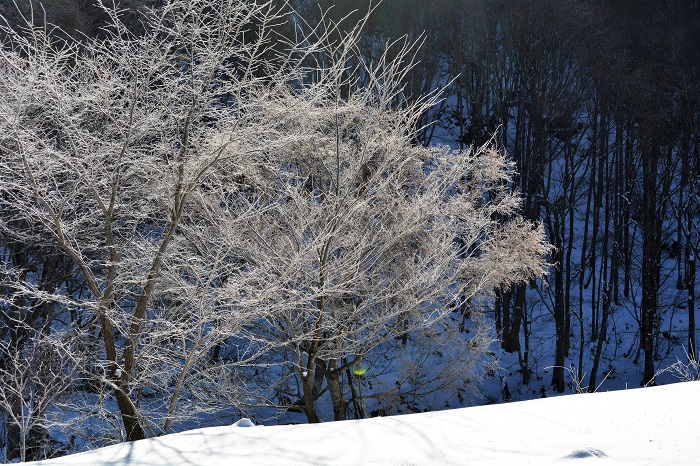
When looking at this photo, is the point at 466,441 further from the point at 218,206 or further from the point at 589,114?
the point at 589,114

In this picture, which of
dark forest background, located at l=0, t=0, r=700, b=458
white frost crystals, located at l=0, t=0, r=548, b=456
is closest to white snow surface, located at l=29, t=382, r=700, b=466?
white frost crystals, located at l=0, t=0, r=548, b=456

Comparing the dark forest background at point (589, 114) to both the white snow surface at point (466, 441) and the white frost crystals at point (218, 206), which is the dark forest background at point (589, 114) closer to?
the white frost crystals at point (218, 206)

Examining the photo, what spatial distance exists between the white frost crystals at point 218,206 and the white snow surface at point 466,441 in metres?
3.48

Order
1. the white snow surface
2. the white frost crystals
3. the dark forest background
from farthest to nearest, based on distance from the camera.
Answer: the dark forest background → the white frost crystals → the white snow surface

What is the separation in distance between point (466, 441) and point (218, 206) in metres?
7.06

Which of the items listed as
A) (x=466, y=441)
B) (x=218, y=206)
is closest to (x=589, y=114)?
(x=218, y=206)

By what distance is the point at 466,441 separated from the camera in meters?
3.48

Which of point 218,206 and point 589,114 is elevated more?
point 589,114

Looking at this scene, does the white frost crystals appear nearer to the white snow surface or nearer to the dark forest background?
the white snow surface

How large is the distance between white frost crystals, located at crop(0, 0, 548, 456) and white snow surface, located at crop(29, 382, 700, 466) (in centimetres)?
348

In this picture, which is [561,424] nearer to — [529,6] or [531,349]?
[531,349]

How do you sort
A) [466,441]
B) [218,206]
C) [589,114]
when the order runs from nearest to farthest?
[466,441] < [218,206] < [589,114]

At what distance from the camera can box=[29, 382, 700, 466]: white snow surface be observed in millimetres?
3182

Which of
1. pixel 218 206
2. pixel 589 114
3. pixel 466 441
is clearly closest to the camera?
pixel 466 441
